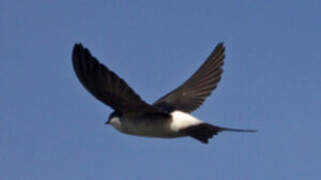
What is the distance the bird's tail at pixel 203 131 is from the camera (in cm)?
509

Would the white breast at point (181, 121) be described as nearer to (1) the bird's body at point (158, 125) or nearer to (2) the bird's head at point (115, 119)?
(1) the bird's body at point (158, 125)

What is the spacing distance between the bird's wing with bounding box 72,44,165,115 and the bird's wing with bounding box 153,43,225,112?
3.63ft

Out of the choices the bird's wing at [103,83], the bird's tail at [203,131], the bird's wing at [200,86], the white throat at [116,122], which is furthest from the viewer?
the bird's wing at [200,86]

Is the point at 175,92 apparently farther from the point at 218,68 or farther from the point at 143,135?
the point at 143,135

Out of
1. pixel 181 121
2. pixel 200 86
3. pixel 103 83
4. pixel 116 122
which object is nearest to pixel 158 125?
pixel 181 121

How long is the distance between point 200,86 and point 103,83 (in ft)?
5.93

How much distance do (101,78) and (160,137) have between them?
2.70 ft

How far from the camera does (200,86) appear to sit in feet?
21.4

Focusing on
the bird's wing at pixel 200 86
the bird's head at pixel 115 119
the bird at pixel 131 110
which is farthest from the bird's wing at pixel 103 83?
the bird's wing at pixel 200 86

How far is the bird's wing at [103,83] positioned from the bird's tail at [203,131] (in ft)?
1.10

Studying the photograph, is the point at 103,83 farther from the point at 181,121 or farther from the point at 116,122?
the point at 181,121

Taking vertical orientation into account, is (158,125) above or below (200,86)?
below

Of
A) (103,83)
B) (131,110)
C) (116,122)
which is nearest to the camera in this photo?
(103,83)

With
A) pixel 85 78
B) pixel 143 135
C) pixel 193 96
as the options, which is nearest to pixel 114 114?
pixel 143 135
